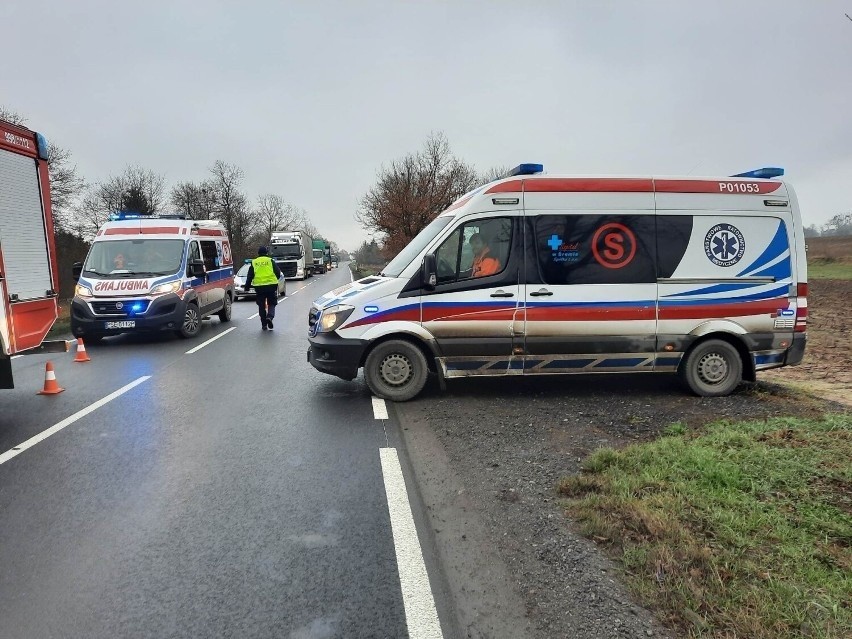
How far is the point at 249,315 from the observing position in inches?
690

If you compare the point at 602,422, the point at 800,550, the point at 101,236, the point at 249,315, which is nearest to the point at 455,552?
the point at 800,550

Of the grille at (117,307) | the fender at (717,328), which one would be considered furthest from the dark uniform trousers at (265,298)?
the fender at (717,328)

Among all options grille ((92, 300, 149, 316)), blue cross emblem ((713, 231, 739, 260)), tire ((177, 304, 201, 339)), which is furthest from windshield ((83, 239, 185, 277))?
blue cross emblem ((713, 231, 739, 260))

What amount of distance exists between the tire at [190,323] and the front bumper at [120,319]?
0.52 metres

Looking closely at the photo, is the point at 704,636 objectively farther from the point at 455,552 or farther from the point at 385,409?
the point at 385,409

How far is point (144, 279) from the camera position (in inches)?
465

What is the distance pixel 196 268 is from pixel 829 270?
4366 cm

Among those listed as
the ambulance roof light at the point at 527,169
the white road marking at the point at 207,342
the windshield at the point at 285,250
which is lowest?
the white road marking at the point at 207,342

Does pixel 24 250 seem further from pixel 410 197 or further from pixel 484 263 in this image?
pixel 410 197

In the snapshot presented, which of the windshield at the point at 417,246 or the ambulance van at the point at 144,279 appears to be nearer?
the windshield at the point at 417,246

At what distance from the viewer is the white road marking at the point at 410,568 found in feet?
8.91

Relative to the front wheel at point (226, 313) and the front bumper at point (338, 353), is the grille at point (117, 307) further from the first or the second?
the front bumper at point (338, 353)

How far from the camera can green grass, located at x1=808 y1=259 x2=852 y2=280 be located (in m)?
35.5

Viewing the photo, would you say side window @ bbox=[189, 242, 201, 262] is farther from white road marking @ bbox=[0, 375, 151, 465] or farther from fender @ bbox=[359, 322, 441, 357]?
fender @ bbox=[359, 322, 441, 357]
